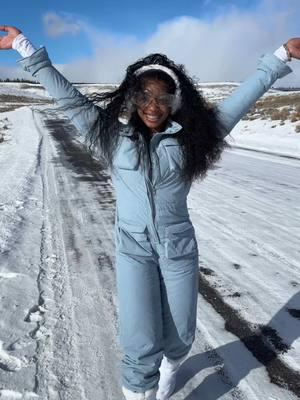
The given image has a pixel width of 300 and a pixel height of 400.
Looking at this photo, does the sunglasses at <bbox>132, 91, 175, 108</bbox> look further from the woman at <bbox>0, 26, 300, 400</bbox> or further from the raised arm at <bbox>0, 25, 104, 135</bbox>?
the raised arm at <bbox>0, 25, 104, 135</bbox>

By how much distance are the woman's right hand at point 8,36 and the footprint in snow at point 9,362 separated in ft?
6.24

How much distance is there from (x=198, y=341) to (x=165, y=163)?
1.68 m

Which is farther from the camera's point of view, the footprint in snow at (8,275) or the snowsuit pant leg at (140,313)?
the footprint in snow at (8,275)

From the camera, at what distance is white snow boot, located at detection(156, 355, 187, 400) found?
7.93 ft

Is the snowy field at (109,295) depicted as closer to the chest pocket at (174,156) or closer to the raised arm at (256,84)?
the raised arm at (256,84)

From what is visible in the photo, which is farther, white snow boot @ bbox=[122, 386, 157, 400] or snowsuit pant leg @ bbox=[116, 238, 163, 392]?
white snow boot @ bbox=[122, 386, 157, 400]

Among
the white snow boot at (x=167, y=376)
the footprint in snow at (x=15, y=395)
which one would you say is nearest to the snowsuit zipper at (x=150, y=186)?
the white snow boot at (x=167, y=376)

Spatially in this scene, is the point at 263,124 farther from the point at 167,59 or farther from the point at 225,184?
Result: the point at 167,59

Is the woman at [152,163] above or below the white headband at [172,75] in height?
below

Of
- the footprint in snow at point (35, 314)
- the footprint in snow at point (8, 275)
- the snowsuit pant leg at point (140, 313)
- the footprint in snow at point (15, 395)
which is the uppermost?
the snowsuit pant leg at point (140, 313)

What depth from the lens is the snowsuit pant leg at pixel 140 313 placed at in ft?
7.01

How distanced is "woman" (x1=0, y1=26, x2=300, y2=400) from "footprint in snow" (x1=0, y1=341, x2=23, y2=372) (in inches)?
35.6

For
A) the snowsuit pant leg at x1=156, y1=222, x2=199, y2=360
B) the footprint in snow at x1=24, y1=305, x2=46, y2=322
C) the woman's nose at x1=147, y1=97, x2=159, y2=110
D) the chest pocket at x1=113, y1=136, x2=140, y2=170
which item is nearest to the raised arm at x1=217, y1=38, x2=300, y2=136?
the woman's nose at x1=147, y1=97, x2=159, y2=110

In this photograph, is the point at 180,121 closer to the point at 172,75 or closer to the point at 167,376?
the point at 172,75
